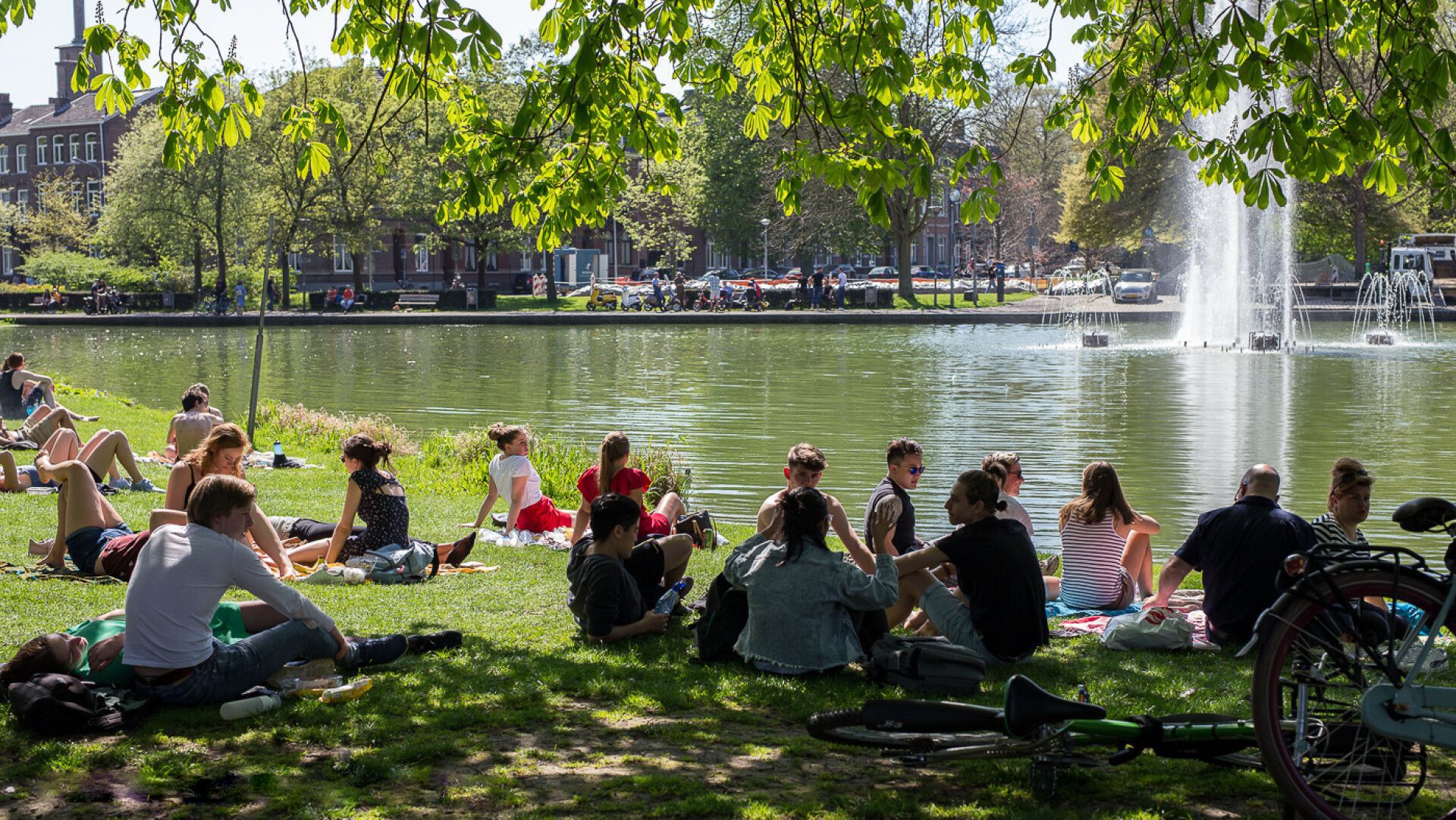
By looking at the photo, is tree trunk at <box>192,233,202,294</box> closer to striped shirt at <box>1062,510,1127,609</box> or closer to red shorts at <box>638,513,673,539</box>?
red shorts at <box>638,513,673,539</box>

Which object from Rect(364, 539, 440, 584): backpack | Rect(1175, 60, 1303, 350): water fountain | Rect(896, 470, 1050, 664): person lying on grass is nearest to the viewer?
Rect(896, 470, 1050, 664): person lying on grass

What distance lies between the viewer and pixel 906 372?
101ft

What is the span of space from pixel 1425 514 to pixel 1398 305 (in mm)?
53522

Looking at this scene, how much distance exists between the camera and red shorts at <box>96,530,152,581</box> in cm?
905

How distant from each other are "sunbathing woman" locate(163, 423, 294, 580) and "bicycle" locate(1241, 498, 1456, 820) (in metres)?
6.11

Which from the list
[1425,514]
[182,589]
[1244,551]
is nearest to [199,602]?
[182,589]

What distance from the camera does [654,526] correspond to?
9.54 meters

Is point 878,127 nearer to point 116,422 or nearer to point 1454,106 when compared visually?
point 116,422

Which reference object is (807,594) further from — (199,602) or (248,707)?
(199,602)

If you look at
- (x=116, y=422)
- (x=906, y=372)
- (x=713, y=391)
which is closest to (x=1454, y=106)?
(x=906, y=372)

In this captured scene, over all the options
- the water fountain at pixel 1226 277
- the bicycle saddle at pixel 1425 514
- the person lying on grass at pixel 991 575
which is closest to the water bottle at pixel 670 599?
the person lying on grass at pixel 991 575

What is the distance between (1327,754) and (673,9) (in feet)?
20.3

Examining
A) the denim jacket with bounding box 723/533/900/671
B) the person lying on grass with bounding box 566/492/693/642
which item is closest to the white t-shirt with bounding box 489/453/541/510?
the person lying on grass with bounding box 566/492/693/642

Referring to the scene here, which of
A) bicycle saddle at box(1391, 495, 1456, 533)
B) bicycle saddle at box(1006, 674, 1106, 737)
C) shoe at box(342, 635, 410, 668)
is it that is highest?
bicycle saddle at box(1391, 495, 1456, 533)
